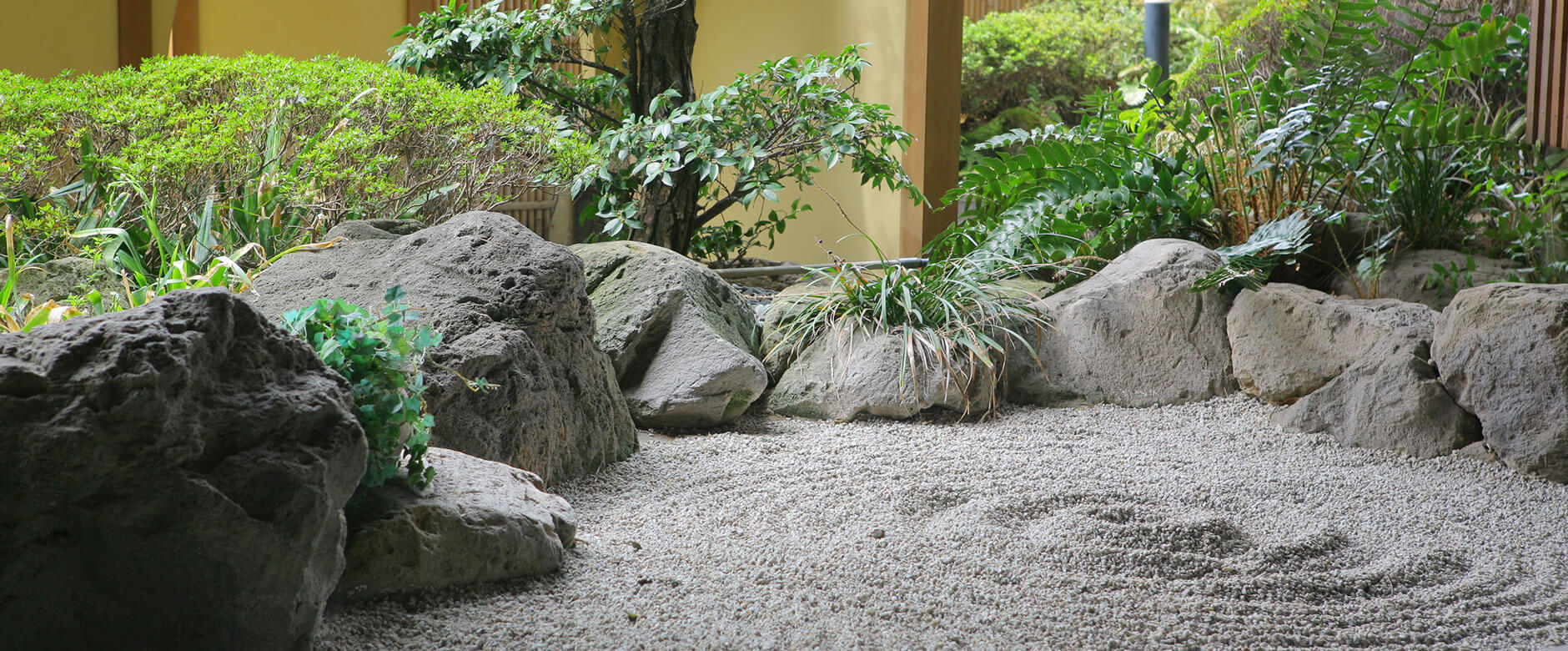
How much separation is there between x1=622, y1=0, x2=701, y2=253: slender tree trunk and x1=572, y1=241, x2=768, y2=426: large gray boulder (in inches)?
→ 46.8

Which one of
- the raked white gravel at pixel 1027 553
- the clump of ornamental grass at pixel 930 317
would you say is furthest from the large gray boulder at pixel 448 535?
the clump of ornamental grass at pixel 930 317

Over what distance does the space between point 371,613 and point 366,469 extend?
0.29 metres

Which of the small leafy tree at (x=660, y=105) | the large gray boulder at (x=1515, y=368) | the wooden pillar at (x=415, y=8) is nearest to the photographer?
the large gray boulder at (x=1515, y=368)

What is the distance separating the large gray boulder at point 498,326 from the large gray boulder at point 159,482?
94 centimetres

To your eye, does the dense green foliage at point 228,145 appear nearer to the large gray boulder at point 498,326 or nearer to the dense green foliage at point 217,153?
the dense green foliage at point 217,153

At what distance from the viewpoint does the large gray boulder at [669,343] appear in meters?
3.82

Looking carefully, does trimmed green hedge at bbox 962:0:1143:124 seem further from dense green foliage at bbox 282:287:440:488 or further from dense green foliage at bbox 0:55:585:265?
dense green foliage at bbox 282:287:440:488

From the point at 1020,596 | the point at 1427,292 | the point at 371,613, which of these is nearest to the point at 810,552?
the point at 1020,596

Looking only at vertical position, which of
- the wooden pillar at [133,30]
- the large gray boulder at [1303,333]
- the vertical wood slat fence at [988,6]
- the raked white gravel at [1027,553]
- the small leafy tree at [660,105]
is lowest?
the raked white gravel at [1027,553]

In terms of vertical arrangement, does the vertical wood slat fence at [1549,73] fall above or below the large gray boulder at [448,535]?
above

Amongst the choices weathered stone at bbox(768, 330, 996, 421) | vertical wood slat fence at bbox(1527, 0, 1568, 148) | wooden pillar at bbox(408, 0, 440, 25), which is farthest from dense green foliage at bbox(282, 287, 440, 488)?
wooden pillar at bbox(408, 0, 440, 25)

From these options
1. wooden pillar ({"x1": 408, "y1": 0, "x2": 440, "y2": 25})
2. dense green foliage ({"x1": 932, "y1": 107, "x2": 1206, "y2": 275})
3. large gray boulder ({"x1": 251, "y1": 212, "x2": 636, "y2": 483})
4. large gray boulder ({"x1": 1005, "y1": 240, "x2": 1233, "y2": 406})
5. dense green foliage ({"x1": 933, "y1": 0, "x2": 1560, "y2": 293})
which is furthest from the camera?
wooden pillar ({"x1": 408, "y1": 0, "x2": 440, "y2": 25})

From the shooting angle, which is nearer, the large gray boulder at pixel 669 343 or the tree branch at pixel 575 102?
the large gray boulder at pixel 669 343

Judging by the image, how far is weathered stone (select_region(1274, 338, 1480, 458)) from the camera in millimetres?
3486
